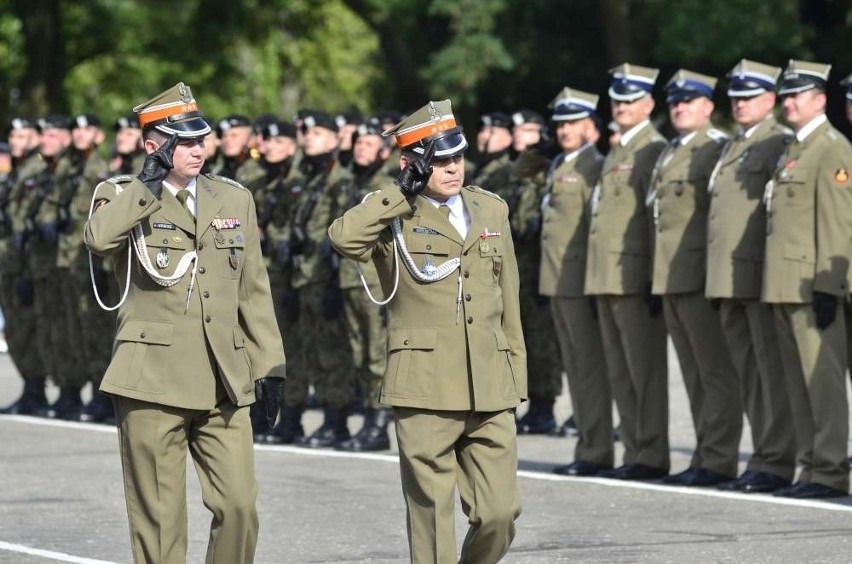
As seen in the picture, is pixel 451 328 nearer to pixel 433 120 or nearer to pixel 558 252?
pixel 433 120

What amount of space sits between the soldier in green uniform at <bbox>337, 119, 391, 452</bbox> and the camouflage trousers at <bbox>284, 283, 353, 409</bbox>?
158mm

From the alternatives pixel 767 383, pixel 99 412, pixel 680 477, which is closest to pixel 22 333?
pixel 99 412

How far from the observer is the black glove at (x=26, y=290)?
17344 mm

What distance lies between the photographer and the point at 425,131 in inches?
316

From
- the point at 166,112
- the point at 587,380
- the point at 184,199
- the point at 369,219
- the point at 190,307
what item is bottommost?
the point at 587,380

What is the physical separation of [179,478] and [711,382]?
496 cm

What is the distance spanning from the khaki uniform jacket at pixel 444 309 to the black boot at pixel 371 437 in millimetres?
6192

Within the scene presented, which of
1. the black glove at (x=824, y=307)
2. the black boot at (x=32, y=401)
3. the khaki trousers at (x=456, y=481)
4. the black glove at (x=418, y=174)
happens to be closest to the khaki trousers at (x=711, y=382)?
the black glove at (x=824, y=307)

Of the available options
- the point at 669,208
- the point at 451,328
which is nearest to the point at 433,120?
the point at 451,328

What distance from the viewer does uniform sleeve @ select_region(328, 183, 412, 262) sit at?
7977mm

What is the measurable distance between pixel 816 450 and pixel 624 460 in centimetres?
154

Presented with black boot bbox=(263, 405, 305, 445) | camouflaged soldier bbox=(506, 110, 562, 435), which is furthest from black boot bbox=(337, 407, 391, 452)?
camouflaged soldier bbox=(506, 110, 562, 435)

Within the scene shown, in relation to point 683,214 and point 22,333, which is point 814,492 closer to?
point 683,214

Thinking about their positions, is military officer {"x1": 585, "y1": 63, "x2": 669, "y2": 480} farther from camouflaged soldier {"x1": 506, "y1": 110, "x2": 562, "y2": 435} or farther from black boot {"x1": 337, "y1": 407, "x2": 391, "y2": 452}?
black boot {"x1": 337, "y1": 407, "x2": 391, "y2": 452}
